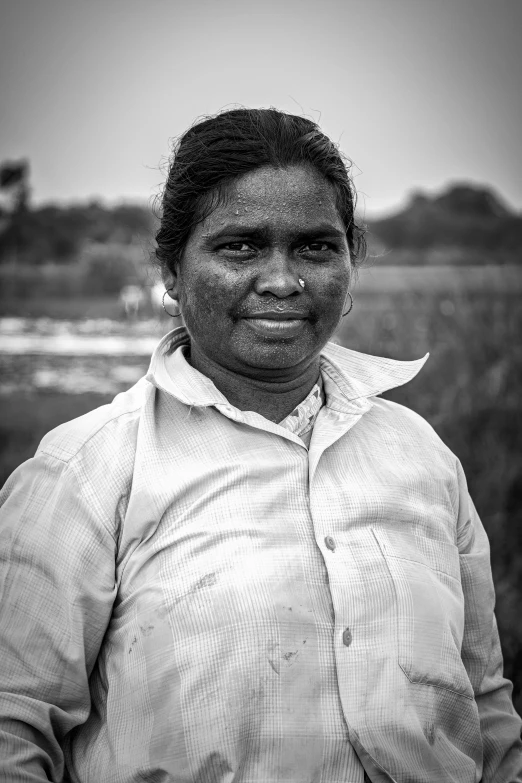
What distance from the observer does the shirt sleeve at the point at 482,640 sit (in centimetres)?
177

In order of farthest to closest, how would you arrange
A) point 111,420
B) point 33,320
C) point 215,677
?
point 33,320, point 111,420, point 215,677

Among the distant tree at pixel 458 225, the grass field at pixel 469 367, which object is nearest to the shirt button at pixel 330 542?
the grass field at pixel 469 367

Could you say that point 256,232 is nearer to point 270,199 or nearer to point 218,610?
point 270,199

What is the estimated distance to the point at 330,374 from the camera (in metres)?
1.92

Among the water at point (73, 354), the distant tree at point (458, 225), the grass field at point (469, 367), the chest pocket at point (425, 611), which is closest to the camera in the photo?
the chest pocket at point (425, 611)

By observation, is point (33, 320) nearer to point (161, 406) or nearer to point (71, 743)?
point (161, 406)

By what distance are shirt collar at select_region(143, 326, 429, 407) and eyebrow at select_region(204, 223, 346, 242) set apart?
0.30m

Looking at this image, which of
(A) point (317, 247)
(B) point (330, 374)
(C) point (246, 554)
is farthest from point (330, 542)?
(A) point (317, 247)

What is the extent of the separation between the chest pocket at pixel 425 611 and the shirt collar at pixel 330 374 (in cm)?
40

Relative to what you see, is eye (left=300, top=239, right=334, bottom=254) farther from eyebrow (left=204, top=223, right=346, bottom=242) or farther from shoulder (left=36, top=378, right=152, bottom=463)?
shoulder (left=36, top=378, right=152, bottom=463)

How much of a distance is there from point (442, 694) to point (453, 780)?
0.60ft

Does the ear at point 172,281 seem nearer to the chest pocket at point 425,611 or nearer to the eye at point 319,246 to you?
the eye at point 319,246

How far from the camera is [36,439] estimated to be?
2.98m

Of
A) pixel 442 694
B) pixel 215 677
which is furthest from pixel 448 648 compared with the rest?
pixel 215 677
